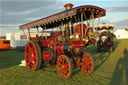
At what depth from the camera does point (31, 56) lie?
6.25 meters

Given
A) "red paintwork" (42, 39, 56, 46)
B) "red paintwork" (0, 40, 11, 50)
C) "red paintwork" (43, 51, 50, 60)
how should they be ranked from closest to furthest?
"red paintwork" (42, 39, 56, 46), "red paintwork" (43, 51, 50, 60), "red paintwork" (0, 40, 11, 50)

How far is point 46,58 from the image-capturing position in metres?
5.77

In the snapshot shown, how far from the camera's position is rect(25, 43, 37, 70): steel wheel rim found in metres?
5.99

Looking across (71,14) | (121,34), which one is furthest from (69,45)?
(121,34)

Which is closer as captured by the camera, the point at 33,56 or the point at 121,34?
the point at 33,56

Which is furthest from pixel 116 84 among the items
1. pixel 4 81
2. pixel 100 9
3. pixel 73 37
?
pixel 4 81

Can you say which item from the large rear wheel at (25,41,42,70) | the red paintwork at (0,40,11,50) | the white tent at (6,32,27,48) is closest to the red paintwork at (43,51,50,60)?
the large rear wheel at (25,41,42,70)

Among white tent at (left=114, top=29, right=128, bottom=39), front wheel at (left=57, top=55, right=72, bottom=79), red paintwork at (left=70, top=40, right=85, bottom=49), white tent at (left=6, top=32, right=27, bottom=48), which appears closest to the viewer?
front wheel at (left=57, top=55, right=72, bottom=79)

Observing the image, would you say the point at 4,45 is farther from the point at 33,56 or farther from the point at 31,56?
the point at 33,56

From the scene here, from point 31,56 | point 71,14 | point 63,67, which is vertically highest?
point 71,14

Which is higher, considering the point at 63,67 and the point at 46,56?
the point at 46,56

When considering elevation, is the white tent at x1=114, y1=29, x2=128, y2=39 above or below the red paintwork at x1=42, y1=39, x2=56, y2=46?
above

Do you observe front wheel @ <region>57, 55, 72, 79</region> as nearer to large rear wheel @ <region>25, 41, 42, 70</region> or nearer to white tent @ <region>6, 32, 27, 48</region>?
large rear wheel @ <region>25, 41, 42, 70</region>

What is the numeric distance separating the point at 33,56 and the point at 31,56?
0.86 feet
